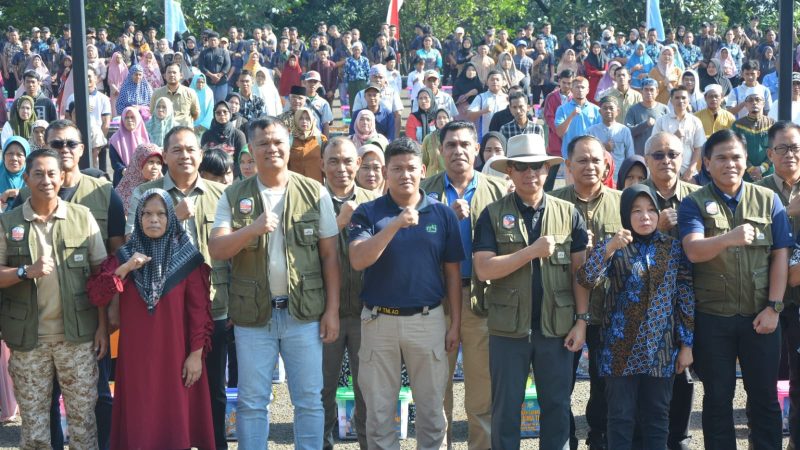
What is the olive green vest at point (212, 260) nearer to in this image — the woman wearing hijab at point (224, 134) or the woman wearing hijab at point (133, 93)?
the woman wearing hijab at point (224, 134)

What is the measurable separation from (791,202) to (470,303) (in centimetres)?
194

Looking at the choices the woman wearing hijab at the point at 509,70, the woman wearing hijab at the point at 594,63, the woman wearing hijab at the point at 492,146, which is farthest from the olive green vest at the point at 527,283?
the woman wearing hijab at the point at 594,63

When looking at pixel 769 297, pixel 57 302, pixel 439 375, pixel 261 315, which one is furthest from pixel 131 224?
pixel 769 297

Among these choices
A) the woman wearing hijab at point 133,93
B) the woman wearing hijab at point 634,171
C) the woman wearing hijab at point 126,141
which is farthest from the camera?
the woman wearing hijab at point 133,93

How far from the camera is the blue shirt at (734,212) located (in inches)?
219

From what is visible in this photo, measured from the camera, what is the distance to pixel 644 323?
5.55m

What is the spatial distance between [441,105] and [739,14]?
64.5 feet

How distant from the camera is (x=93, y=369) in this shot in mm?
Result: 5840

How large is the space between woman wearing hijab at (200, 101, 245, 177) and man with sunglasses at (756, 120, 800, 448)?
698cm

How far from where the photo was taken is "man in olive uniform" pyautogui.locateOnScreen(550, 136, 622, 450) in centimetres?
605

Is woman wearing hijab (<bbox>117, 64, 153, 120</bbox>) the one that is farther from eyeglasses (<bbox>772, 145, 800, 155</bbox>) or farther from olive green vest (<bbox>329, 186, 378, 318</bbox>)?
eyeglasses (<bbox>772, 145, 800, 155</bbox>)

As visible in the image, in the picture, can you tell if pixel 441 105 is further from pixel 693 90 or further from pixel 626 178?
pixel 626 178

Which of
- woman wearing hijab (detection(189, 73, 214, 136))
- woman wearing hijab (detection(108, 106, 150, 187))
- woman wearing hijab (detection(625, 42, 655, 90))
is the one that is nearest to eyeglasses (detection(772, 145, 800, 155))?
woman wearing hijab (detection(108, 106, 150, 187))

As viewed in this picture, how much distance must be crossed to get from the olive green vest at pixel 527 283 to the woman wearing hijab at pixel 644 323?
0.14m
